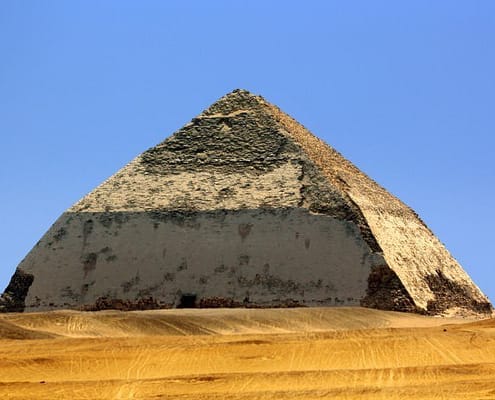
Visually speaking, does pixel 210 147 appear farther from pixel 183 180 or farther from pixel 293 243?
pixel 293 243

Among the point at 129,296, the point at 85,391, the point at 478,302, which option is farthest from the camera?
the point at 478,302

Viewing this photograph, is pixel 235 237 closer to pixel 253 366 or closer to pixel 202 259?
pixel 202 259

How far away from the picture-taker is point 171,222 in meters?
36.1

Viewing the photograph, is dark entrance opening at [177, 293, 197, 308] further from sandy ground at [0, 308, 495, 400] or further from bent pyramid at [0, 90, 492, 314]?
sandy ground at [0, 308, 495, 400]

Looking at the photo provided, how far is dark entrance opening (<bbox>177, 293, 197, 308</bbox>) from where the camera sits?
34.2 metres

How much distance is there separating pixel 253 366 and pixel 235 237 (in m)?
20.3

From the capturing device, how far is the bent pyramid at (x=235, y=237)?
33500mm

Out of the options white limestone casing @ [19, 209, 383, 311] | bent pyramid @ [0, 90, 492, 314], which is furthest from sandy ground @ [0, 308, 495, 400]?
bent pyramid @ [0, 90, 492, 314]

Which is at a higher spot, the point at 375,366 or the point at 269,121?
the point at 269,121

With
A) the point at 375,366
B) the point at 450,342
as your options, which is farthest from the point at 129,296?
the point at 375,366

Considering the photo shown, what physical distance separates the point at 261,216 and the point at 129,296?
533 centimetres

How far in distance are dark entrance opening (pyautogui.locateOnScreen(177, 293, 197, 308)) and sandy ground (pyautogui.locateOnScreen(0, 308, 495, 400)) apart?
10399 millimetres

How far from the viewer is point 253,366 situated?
14.7 metres

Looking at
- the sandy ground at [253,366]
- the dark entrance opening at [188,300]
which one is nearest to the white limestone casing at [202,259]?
the dark entrance opening at [188,300]
